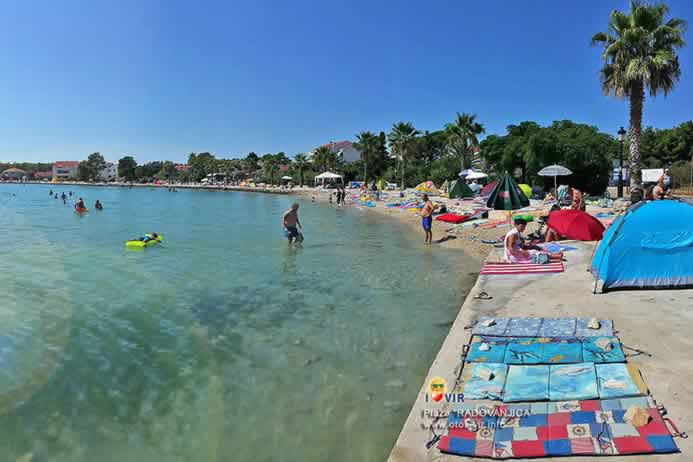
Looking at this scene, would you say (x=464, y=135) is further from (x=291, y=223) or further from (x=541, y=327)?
(x=541, y=327)

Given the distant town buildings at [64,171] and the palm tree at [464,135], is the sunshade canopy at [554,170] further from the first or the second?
the distant town buildings at [64,171]

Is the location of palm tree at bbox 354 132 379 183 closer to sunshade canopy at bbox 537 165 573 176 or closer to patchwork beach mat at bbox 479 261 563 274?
sunshade canopy at bbox 537 165 573 176

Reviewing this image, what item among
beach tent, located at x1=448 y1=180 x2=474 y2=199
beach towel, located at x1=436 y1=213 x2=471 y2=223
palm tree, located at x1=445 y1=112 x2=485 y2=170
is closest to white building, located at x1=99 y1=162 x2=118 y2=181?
palm tree, located at x1=445 y1=112 x2=485 y2=170

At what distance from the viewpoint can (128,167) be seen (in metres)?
166

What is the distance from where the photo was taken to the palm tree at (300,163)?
9088 cm

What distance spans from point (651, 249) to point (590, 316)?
2018 millimetres

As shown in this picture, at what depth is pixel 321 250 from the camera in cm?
1666

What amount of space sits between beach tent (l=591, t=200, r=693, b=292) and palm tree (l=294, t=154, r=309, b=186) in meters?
85.2

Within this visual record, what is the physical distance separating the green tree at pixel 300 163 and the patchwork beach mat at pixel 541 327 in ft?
284

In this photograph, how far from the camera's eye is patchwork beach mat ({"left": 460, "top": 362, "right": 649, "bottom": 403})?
4.14 meters

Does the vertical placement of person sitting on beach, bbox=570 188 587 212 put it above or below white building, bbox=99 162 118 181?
below

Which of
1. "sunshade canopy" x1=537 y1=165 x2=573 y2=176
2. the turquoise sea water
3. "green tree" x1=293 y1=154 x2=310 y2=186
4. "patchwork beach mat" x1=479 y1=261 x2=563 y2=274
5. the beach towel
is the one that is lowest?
the turquoise sea water

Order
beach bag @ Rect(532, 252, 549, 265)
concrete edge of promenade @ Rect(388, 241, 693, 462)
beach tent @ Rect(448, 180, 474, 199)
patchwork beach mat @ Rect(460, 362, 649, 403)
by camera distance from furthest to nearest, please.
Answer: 1. beach tent @ Rect(448, 180, 474, 199)
2. beach bag @ Rect(532, 252, 549, 265)
3. patchwork beach mat @ Rect(460, 362, 649, 403)
4. concrete edge of promenade @ Rect(388, 241, 693, 462)

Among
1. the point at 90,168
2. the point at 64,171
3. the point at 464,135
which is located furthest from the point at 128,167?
the point at 464,135
